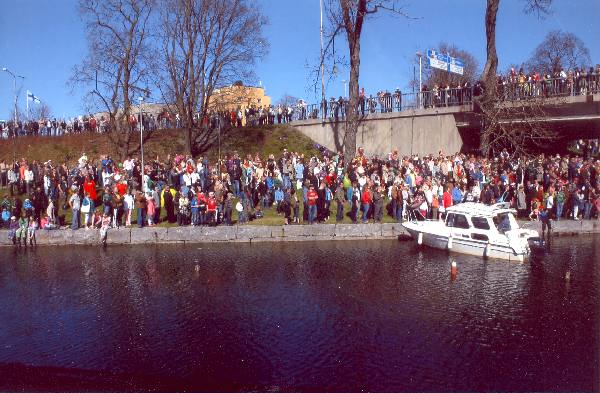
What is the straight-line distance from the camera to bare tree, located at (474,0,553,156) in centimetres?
3397

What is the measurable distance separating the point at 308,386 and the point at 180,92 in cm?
3177

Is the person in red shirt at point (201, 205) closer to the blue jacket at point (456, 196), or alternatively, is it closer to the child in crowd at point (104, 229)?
the child in crowd at point (104, 229)

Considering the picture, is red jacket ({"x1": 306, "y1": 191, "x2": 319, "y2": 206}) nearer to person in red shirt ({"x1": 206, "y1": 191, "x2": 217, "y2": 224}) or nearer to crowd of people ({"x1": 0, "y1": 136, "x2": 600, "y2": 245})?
crowd of people ({"x1": 0, "y1": 136, "x2": 600, "y2": 245})

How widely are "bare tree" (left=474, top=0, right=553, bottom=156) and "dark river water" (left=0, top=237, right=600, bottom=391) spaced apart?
13.2m

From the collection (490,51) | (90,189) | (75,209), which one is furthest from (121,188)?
(490,51)

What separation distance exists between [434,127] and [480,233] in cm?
1635

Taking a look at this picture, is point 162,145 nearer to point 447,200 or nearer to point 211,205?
point 211,205

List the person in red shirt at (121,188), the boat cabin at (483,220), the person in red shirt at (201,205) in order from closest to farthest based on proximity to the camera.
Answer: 1. the boat cabin at (483,220)
2. the person in red shirt at (201,205)
3. the person in red shirt at (121,188)

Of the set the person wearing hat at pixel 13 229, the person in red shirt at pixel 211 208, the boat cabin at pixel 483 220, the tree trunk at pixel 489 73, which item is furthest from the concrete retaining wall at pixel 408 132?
the person wearing hat at pixel 13 229

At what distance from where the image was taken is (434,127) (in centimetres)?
3744

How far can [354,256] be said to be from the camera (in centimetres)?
2245

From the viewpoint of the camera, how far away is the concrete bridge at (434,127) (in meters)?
33.9

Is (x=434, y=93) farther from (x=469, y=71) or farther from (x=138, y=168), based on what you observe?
(x=469, y=71)

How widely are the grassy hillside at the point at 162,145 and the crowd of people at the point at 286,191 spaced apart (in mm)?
8294
